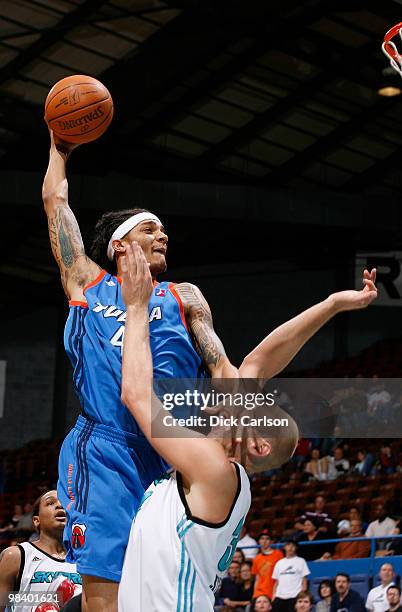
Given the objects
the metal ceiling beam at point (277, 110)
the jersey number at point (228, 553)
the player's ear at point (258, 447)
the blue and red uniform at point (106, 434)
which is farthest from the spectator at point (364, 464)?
the player's ear at point (258, 447)

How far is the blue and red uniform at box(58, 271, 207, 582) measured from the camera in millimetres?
3434

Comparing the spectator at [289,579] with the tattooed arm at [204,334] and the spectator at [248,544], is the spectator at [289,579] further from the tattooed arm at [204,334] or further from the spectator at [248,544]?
the tattooed arm at [204,334]

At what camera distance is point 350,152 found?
851 inches

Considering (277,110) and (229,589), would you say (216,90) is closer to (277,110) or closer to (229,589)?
(277,110)

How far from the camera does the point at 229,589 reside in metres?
10.8

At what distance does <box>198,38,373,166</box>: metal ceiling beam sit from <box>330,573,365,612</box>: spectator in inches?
465

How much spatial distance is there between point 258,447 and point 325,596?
291 inches

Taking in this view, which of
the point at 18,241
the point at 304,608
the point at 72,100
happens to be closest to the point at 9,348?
the point at 18,241

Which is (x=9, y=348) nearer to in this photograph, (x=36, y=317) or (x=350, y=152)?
(x=36, y=317)

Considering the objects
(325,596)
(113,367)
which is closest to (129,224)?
(113,367)

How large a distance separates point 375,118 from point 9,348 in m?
10.3

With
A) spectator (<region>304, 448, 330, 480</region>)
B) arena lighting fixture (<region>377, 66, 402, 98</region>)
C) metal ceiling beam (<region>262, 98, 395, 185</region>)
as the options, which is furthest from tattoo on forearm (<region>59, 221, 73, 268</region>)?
metal ceiling beam (<region>262, 98, 395, 185</region>)

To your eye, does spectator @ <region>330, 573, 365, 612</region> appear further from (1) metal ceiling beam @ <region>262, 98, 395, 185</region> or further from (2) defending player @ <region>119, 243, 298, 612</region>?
(1) metal ceiling beam @ <region>262, 98, 395, 185</region>

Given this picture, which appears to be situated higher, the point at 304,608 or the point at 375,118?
the point at 375,118
